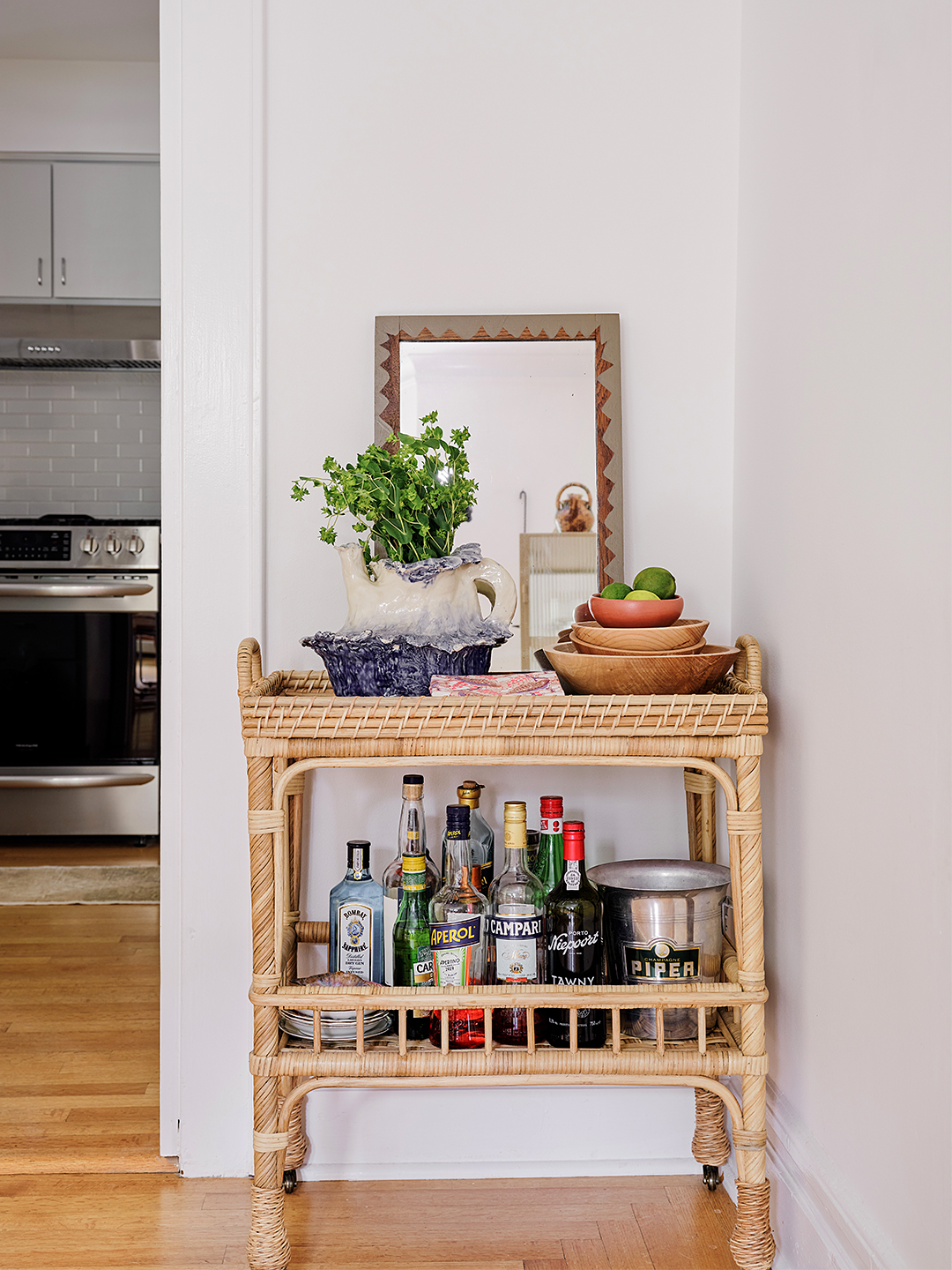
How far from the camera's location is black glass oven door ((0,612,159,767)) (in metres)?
3.32

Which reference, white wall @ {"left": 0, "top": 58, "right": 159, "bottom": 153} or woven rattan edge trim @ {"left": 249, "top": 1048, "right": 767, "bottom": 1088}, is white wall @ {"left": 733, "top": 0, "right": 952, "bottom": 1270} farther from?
white wall @ {"left": 0, "top": 58, "right": 159, "bottom": 153}

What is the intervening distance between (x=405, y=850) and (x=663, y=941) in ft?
1.17

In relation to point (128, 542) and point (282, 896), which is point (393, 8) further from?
point (128, 542)

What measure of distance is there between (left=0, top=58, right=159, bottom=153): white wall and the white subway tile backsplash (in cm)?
78

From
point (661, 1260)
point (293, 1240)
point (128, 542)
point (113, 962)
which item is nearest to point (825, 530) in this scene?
point (661, 1260)

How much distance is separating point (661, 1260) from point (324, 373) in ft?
4.41

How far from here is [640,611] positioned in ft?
4.26

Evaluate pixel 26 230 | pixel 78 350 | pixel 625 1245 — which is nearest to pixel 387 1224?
pixel 625 1245

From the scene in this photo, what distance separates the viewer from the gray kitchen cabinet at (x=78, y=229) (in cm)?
334

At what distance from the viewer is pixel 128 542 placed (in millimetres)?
3328

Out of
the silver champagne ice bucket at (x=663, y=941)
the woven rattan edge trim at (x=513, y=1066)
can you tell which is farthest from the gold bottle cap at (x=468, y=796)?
the woven rattan edge trim at (x=513, y=1066)

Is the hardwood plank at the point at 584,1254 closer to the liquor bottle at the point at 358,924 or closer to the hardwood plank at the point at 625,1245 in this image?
the hardwood plank at the point at 625,1245

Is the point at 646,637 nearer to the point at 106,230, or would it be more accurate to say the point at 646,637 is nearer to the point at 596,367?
the point at 596,367

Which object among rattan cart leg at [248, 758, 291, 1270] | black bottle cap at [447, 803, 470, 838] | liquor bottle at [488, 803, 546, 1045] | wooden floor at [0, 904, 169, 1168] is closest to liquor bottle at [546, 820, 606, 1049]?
liquor bottle at [488, 803, 546, 1045]
